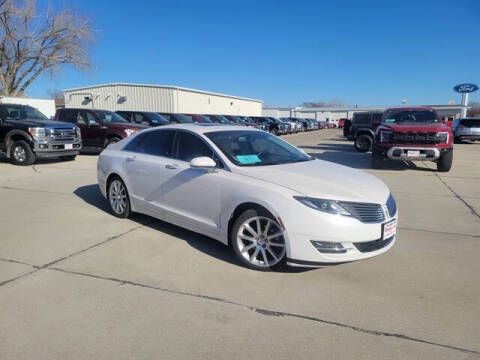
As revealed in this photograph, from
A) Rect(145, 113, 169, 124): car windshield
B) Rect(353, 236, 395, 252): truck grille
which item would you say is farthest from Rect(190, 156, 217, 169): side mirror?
Rect(145, 113, 169, 124): car windshield

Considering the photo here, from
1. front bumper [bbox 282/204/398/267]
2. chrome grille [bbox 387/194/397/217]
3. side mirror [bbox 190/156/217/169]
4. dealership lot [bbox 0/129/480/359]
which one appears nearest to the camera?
dealership lot [bbox 0/129/480/359]

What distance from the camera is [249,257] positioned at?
3932mm

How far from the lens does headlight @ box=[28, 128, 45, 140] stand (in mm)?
10859

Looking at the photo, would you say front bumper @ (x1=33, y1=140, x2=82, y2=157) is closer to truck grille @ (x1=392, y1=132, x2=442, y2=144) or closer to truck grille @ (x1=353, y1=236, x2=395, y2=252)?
truck grille @ (x1=392, y1=132, x2=442, y2=144)

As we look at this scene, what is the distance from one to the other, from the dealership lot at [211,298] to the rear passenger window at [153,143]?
1.10 metres

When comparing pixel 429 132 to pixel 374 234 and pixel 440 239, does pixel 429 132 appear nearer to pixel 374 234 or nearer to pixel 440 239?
pixel 440 239

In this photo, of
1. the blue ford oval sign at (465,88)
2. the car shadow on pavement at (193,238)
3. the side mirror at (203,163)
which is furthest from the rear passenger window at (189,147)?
the blue ford oval sign at (465,88)

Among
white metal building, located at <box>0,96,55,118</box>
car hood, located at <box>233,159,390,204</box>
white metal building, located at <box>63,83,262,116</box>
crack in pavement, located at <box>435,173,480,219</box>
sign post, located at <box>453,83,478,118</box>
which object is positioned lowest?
crack in pavement, located at <box>435,173,480,219</box>

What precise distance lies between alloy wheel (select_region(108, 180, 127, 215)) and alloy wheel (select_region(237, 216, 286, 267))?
250 cm

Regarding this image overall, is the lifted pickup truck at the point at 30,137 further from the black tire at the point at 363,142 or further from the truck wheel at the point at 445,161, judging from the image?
the black tire at the point at 363,142

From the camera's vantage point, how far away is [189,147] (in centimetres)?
467

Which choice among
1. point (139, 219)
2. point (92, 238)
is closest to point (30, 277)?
point (92, 238)

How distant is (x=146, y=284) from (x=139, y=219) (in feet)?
7.47

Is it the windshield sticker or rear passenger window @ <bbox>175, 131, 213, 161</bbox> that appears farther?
rear passenger window @ <bbox>175, 131, 213, 161</bbox>
